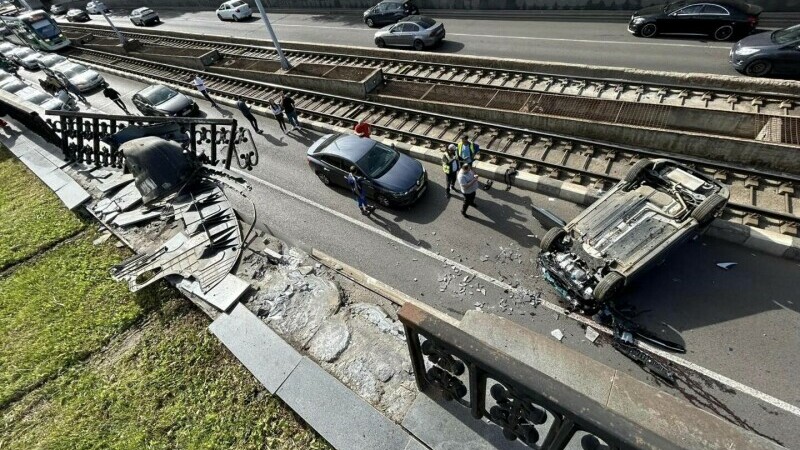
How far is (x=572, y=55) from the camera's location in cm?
1667

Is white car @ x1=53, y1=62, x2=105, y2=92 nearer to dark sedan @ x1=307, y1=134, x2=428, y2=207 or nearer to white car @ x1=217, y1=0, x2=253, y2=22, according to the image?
white car @ x1=217, y1=0, x2=253, y2=22

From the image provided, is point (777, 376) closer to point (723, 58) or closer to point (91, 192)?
point (723, 58)

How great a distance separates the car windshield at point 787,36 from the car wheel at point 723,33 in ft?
8.49

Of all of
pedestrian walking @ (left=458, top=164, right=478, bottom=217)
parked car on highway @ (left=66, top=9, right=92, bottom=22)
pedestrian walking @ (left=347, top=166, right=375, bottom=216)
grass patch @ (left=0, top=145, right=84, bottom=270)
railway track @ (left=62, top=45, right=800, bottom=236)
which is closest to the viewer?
railway track @ (left=62, top=45, right=800, bottom=236)

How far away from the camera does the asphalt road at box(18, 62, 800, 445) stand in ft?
21.4

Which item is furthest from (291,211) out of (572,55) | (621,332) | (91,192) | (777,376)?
(572,55)

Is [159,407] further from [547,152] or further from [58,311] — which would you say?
[547,152]

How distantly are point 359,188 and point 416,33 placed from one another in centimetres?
1240

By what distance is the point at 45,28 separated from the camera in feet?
101

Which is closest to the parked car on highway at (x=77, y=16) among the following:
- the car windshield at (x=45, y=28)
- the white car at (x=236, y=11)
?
the car windshield at (x=45, y=28)

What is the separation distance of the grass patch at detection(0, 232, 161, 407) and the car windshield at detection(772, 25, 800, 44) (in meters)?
20.3

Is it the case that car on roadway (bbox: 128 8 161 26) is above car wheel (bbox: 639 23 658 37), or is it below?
above

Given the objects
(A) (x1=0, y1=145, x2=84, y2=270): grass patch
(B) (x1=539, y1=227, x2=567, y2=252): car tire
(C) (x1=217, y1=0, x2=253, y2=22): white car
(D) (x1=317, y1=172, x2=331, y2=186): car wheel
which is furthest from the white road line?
(C) (x1=217, y1=0, x2=253, y2=22): white car

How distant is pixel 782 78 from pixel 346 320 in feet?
54.3
